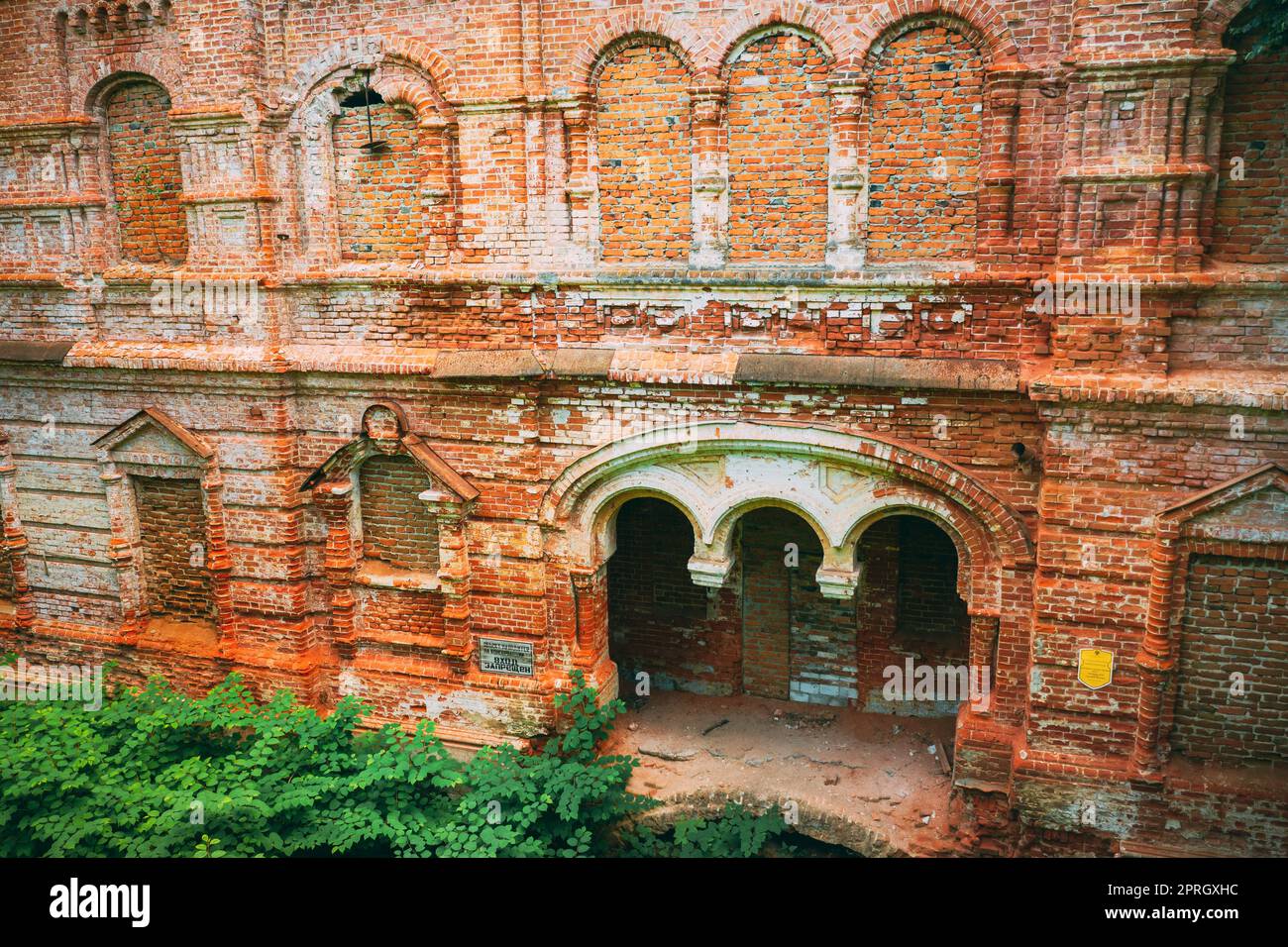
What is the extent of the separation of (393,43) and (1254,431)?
7.67 metres

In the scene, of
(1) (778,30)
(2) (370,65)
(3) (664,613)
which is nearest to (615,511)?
(3) (664,613)

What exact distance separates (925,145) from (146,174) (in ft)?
25.2

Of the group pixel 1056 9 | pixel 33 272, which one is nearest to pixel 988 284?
pixel 1056 9

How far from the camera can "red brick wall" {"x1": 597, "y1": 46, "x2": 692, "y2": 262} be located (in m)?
7.92

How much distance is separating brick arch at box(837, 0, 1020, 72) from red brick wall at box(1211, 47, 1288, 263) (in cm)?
155

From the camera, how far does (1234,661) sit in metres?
6.90

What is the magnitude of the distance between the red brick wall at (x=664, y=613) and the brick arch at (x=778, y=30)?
4.44 meters

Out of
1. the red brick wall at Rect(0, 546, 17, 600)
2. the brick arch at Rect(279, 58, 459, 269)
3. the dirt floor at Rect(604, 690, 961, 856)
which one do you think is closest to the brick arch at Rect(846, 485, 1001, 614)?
the dirt floor at Rect(604, 690, 961, 856)

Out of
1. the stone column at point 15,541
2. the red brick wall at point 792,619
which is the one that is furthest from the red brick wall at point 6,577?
the red brick wall at point 792,619

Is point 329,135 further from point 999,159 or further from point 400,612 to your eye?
point 999,159

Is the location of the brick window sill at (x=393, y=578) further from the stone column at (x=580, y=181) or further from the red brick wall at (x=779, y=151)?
the red brick wall at (x=779, y=151)

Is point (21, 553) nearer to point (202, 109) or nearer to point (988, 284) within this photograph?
point (202, 109)

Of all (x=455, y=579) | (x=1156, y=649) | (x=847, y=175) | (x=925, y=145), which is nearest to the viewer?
(x=1156, y=649)

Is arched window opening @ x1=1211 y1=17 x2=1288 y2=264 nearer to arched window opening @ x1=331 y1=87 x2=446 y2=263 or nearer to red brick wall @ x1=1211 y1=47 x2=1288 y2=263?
red brick wall @ x1=1211 y1=47 x2=1288 y2=263
